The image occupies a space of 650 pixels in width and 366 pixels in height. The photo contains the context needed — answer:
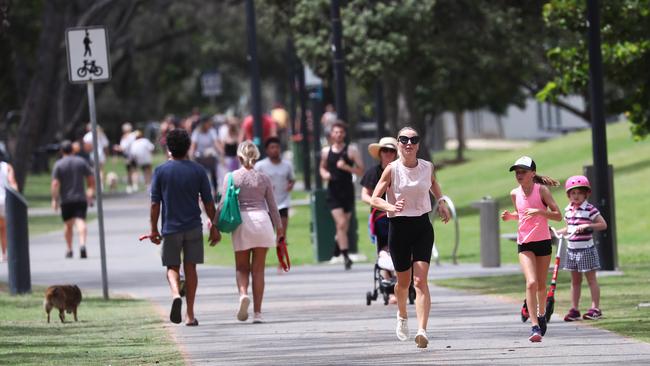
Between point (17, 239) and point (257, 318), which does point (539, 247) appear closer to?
point (257, 318)

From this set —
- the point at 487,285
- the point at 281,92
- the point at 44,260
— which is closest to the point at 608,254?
the point at 487,285

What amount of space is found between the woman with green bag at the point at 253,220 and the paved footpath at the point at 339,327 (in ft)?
1.22

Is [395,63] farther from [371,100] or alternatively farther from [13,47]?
[13,47]

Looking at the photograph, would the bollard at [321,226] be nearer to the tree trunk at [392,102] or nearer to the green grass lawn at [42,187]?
the tree trunk at [392,102]

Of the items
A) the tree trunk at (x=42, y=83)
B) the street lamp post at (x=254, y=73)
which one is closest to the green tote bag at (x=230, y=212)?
the street lamp post at (x=254, y=73)

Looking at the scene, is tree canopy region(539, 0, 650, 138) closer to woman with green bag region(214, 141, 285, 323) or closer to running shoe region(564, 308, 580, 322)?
woman with green bag region(214, 141, 285, 323)

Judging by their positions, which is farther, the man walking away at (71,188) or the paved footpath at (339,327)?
the man walking away at (71,188)

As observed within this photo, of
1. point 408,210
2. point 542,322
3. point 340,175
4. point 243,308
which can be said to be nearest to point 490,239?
point 340,175

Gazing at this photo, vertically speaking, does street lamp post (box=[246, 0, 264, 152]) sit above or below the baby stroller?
above

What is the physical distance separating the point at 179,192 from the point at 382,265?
7.64 ft

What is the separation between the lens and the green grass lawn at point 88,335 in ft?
40.2

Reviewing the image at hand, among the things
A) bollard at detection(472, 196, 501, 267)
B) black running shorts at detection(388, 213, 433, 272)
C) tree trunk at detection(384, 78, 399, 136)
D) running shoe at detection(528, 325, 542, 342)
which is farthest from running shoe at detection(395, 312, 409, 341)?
tree trunk at detection(384, 78, 399, 136)

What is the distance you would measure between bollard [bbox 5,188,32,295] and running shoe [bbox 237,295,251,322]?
4.57 meters

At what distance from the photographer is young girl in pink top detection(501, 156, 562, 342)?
12.6 metres
